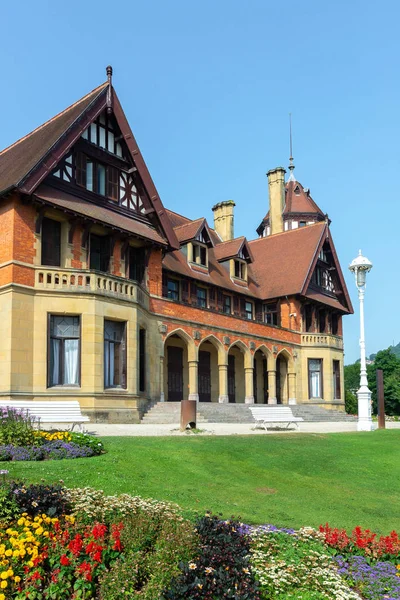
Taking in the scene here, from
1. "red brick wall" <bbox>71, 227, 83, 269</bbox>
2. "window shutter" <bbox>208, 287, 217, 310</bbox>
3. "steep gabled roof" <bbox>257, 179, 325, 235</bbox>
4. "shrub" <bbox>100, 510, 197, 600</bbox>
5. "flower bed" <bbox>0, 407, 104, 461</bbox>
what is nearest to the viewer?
"shrub" <bbox>100, 510, 197, 600</bbox>

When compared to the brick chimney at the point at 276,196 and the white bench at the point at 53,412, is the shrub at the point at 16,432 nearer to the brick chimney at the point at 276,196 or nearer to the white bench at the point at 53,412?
the white bench at the point at 53,412

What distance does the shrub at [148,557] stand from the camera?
19.3 ft

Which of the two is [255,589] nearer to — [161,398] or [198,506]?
[198,506]

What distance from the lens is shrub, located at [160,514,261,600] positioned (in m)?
5.73

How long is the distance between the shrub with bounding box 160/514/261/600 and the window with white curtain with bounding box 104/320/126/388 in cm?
1619

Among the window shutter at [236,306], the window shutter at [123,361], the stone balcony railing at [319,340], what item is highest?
the window shutter at [236,306]

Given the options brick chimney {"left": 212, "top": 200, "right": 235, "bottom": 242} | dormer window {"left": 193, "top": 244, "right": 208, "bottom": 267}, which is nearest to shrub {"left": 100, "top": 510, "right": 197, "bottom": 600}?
dormer window {"left": 193, "top": 244, "right": 208, "bottom": 267}

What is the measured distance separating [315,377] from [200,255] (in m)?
12.0

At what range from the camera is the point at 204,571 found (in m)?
5.99

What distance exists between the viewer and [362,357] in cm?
2516

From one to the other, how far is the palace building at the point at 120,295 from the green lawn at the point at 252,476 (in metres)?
6.95

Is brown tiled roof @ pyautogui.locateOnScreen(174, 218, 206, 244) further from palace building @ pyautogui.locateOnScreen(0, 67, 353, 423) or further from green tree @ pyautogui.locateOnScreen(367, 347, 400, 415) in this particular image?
green tree @ pyautogui.locateOnScreen(367, 347, 400, 415)

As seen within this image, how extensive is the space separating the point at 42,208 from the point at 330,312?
26535mm

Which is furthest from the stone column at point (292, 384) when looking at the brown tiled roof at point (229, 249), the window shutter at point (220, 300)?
the brown tiled roof at point (229, 249)
